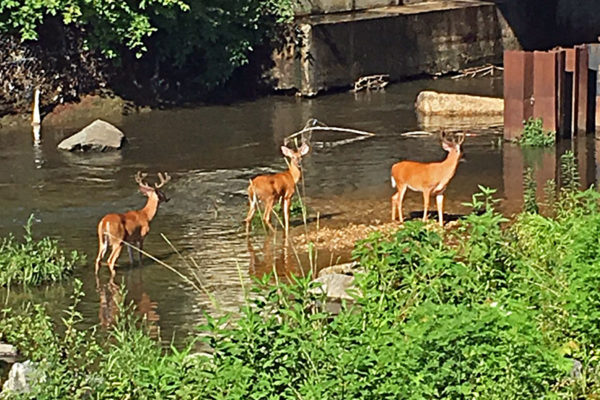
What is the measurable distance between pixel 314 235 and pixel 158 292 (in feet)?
8.67

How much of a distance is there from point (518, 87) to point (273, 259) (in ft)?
24.2

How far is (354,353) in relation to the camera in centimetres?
902

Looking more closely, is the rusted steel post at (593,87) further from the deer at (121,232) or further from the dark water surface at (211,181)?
the deer at (121,232)

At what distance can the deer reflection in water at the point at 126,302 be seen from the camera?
13.5 metres

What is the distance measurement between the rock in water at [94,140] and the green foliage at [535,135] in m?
6.46

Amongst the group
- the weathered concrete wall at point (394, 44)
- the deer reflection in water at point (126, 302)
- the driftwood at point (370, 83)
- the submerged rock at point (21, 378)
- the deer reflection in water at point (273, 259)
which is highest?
the weathered concrete wall at point (394, 44)

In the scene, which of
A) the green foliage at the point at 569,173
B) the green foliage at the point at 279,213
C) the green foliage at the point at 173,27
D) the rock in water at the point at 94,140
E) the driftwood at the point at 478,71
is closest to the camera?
the green foliage at the point at 569,173

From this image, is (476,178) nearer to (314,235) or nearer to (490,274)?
(314,235)

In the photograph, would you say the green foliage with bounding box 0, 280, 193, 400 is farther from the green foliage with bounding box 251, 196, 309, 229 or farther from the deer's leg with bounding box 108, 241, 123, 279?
the green foliage with bounding box 251, 196, 309, 229

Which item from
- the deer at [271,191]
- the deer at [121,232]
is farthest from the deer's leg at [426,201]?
the deer at [121,232]

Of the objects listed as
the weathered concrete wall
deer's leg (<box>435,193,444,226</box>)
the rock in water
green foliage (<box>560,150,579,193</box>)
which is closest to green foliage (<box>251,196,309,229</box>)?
deer's leg (<box>435,193,444,226</box>)

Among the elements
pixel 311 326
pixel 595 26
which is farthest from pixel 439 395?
pixel 595 26

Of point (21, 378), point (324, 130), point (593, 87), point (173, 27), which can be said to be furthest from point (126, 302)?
point (173, 27)

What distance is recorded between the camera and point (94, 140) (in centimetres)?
2273
